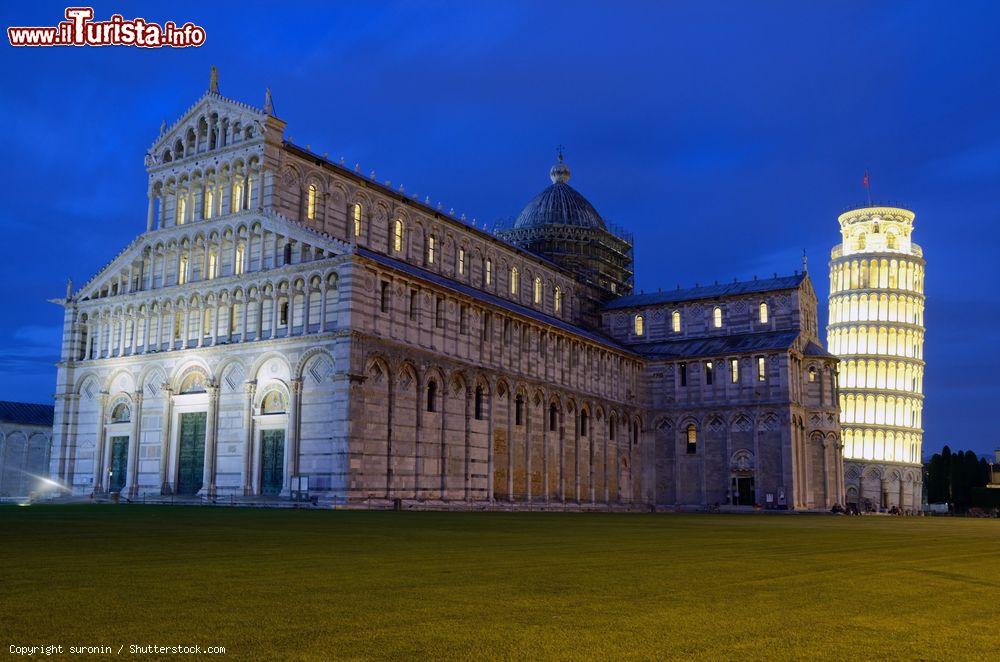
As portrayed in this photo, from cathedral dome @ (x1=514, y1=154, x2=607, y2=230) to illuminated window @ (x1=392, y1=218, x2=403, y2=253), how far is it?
29.7m

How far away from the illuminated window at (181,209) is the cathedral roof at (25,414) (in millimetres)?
26310

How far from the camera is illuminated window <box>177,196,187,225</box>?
55.9m

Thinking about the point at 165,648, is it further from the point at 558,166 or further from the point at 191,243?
the point at 558,166

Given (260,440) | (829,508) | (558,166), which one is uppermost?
(558,166)

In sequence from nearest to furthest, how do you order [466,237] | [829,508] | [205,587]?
[205,587] → [466,237] → [829,508]

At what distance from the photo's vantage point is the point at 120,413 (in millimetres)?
56062

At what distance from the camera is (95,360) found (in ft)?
188

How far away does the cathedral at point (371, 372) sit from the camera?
47.5 m

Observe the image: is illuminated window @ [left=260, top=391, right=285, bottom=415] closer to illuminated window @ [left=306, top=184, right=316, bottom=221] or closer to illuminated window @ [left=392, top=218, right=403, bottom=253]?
illuminated window @ [left=306, top=184, right=316, bottom=221]

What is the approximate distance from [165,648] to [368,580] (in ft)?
14.9

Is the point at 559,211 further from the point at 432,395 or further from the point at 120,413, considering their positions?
the point at 120,413

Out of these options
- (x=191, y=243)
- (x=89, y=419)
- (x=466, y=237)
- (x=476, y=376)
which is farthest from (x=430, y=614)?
(x=466, y=237)

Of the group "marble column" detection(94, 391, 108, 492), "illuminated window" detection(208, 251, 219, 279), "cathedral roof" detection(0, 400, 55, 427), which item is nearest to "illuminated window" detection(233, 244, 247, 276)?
"illuminated window" detection(208, 251, 219, 279)

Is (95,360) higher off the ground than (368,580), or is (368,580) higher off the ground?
(95,360)
